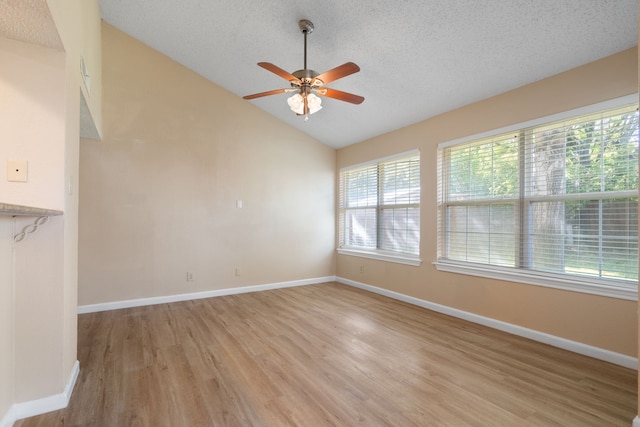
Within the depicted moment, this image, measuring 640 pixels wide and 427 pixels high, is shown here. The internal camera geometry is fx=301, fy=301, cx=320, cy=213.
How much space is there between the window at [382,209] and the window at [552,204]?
571 millimetres

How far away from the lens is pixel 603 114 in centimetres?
259

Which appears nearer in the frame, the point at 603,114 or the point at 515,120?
the point at 603,114

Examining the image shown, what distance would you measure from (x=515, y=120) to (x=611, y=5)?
3.66ft

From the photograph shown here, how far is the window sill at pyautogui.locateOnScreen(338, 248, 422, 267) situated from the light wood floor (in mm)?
887

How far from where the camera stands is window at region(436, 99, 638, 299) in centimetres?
250

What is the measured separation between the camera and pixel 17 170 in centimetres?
180

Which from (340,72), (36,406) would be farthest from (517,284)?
(36,406)

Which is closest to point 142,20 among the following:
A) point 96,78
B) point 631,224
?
point 96,78

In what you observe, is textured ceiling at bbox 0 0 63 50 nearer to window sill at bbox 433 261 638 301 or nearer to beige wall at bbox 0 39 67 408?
beige wall at bbox 0 39 67 408

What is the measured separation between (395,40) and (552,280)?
2.70m

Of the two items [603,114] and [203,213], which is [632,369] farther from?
[203,213]

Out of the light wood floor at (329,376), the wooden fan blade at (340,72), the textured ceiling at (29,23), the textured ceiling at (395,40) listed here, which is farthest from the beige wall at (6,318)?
the textured ceiling at (395,40)

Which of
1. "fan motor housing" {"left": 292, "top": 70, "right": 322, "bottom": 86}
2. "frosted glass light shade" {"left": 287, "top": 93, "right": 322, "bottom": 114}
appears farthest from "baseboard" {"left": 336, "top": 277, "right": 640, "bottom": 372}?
"fan motor housing" {"left": 292, "top": 70, "right": 322, "bottom": 86}

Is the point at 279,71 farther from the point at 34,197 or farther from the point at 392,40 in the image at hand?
the point at 34,197
